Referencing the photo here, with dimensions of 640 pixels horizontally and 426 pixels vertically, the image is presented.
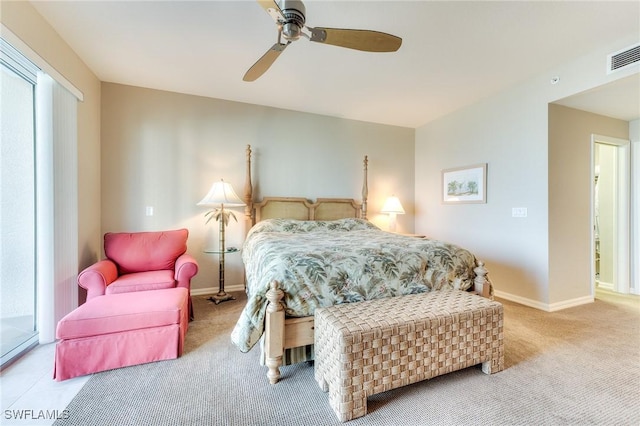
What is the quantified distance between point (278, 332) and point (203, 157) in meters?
2.71

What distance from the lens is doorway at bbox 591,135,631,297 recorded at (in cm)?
337

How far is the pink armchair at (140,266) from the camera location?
215 cm

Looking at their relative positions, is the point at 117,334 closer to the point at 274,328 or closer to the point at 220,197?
the point at 274,328

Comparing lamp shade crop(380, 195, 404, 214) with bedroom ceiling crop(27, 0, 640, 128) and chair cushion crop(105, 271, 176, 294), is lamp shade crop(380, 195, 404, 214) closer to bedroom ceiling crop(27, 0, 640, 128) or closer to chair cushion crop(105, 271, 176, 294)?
bedroom ceiling crop(27, 0, 640, 128)

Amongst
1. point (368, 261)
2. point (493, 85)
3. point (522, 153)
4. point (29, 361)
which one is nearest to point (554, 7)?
point (493, 85)

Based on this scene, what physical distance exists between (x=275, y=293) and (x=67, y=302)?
214 centimetres

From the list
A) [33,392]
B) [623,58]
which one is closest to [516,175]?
[623,58]

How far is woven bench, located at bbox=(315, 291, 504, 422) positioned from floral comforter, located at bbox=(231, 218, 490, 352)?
10cm

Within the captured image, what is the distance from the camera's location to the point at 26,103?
7.00 ft

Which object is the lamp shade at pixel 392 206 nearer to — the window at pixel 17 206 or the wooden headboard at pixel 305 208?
the wooden headboard at pixel 305 208

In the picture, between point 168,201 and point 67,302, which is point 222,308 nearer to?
point 67,302

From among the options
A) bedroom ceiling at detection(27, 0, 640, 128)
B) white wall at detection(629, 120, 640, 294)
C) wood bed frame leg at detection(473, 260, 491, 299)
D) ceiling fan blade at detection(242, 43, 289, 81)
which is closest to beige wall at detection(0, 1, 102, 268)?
bedroom ceiling at detection(27, 0, 640, 128)

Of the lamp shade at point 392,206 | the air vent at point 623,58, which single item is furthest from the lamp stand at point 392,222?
the air vent at point 623,58

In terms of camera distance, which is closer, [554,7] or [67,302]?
[554,7]
